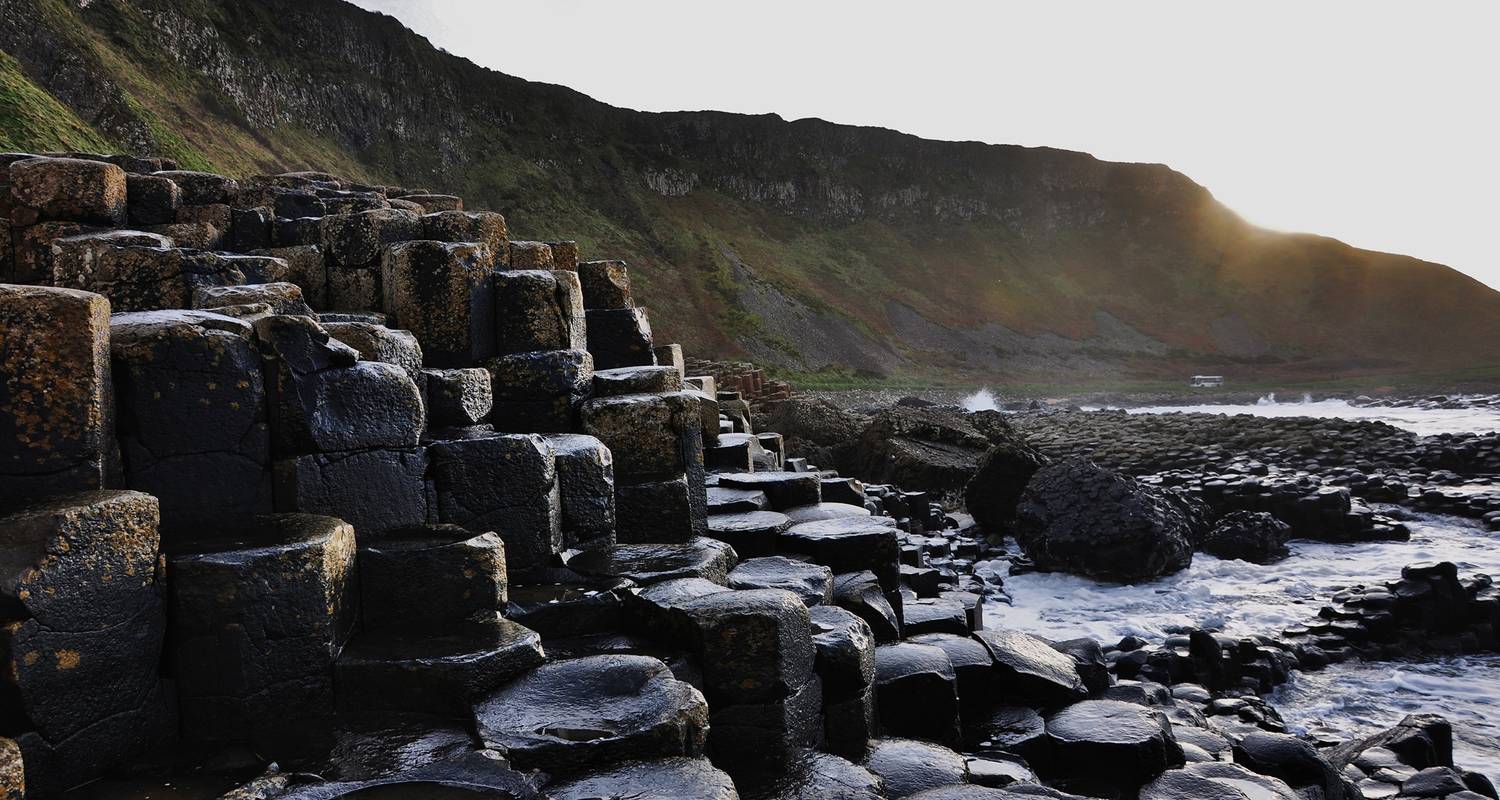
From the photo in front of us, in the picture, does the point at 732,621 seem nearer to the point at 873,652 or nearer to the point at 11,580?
the point at 873,652

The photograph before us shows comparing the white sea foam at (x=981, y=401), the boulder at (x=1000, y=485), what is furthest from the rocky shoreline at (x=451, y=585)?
the white sea foam at (x=981, y=401)

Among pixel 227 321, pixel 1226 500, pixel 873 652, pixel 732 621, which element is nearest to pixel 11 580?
pixel 227 321

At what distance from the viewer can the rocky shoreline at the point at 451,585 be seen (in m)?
3.02

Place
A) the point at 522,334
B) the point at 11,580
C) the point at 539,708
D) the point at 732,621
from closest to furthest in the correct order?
the point at 11,580
the point at 539,708
the point at 732,621
the point at 522,334

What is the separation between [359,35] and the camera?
5175cm

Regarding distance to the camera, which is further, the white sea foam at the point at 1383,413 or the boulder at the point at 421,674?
the white sea foam at the point at 1383,413

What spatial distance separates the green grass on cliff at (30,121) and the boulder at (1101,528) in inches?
789

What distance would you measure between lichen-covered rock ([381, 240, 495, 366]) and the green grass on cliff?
16.4m

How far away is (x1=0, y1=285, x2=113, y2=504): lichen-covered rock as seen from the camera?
303 centimetres

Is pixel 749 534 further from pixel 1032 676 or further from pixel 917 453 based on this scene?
pixel 917 453

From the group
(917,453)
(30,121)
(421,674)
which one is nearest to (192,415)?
(421,674)

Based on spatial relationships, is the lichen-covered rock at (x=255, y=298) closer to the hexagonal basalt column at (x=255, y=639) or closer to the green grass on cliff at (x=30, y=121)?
the hexagonal basalt column at (x=255, y=639)

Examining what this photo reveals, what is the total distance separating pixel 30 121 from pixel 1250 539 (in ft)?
81.2

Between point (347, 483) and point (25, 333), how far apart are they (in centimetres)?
138
